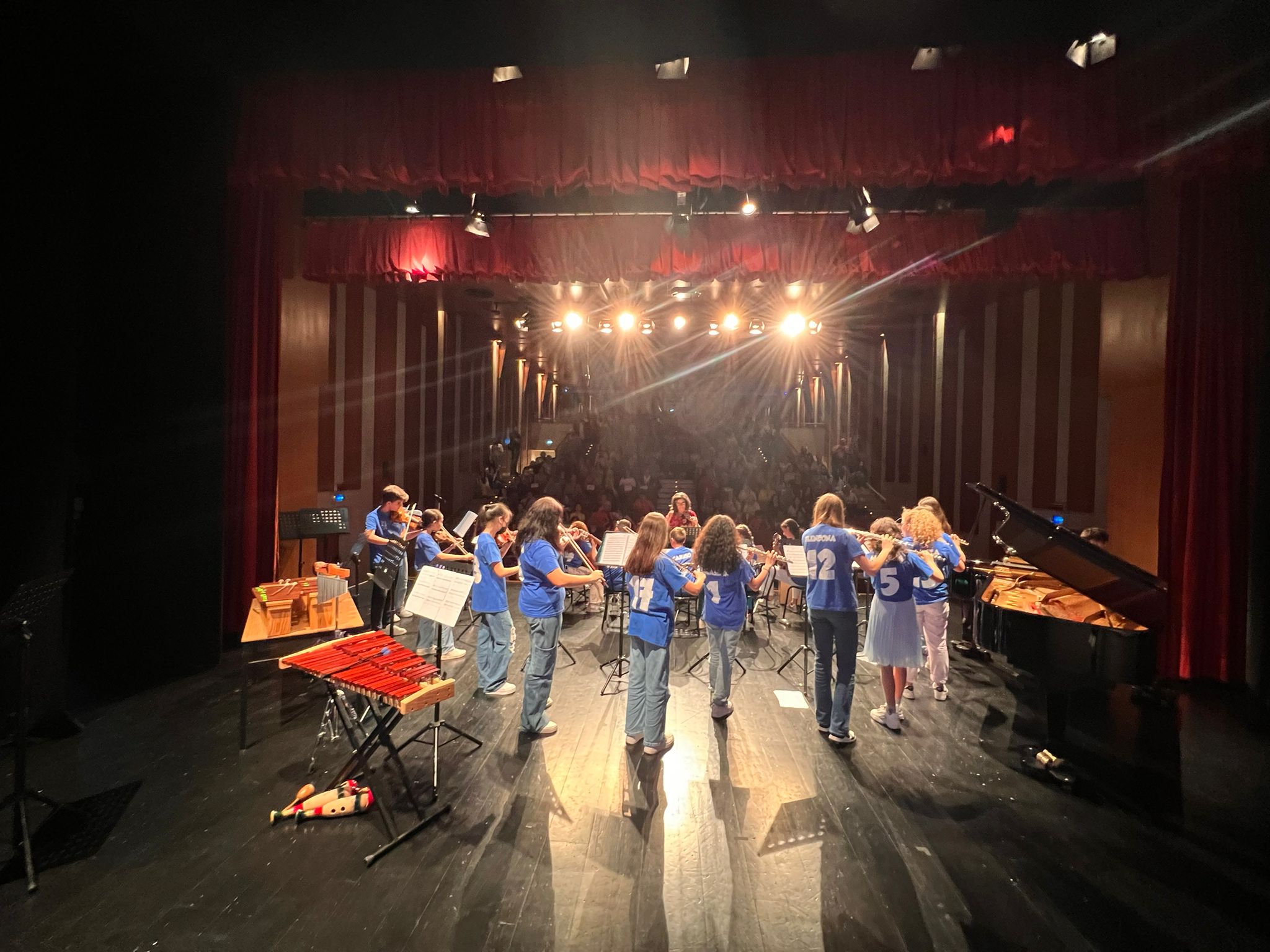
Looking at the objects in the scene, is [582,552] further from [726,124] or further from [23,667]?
[23,667]

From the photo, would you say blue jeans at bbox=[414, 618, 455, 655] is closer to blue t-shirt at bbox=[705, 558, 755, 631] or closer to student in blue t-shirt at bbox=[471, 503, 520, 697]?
student in blue t-shirt at bbox=[471, 503, 520, 697]

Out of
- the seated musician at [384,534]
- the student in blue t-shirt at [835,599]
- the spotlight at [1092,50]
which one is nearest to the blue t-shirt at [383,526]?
the seated musician at [384,534]

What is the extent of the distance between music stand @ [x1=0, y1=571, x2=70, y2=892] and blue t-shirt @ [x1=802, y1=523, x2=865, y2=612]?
14.4 feet

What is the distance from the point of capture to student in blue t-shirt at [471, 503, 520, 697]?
4.91 meters

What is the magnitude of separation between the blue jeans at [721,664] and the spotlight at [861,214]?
4.82 metres

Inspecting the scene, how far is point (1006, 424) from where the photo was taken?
407 inches

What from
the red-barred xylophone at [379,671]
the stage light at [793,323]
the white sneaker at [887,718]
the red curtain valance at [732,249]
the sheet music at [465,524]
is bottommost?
the white sneaker at [887,718]

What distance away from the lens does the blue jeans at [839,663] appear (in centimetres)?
421

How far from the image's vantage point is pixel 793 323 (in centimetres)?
1358

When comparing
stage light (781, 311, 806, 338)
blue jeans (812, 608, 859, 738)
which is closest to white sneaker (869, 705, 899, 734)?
blue jeans (812, 608, 859, 738)

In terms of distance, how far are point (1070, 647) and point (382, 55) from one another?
647cm

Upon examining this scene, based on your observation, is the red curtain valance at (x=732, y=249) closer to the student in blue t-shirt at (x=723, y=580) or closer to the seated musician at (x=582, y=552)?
the seated musician at (x=582, y=552)


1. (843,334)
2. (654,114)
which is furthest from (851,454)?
(654,114)

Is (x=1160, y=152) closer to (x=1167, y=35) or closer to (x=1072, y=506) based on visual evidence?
(x=1167, y=35)
